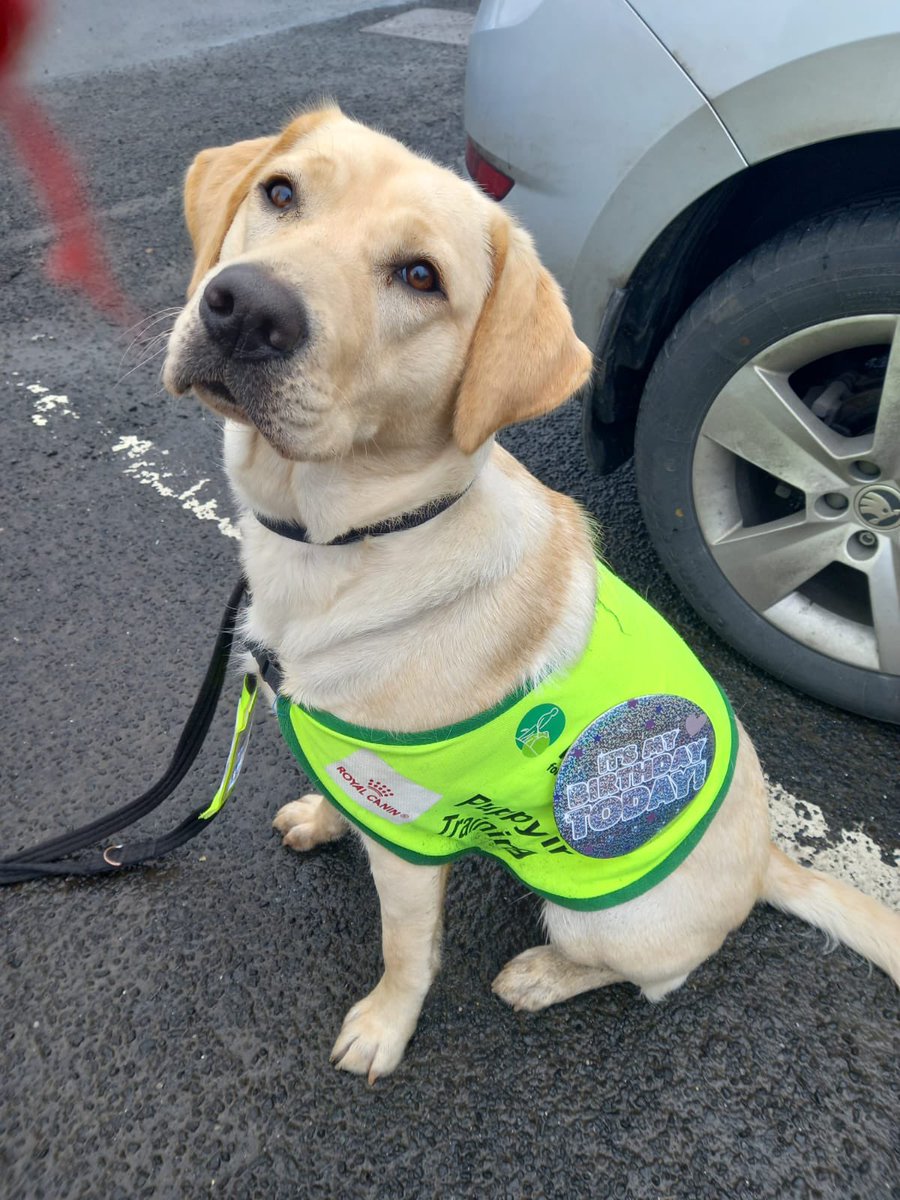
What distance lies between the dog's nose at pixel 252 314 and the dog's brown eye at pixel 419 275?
292 millimetres

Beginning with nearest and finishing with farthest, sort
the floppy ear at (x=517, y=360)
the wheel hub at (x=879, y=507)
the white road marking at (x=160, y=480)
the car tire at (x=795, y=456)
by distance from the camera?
1. the floppy ear at (x=517, y=360)
2. the car tire at (x=795, y=456)
3. the wheel hub at (x=879, y=507)
4. the white road marking at (x=160, y=480)

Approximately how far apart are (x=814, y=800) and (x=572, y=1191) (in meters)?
1.29

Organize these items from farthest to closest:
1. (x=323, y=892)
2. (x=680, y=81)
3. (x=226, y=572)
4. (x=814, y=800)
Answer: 1. (x=226, y=572)
2. (x=814, y=800)
3. (x=323, y=892)
4. (x=680, y=81)

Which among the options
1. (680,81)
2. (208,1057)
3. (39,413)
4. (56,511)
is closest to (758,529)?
(680,81)

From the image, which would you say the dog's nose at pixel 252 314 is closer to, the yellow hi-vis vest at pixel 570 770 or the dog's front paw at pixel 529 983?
the yellow hi-vis vest at pixel 570 770

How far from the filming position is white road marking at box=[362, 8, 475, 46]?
28.0 ft

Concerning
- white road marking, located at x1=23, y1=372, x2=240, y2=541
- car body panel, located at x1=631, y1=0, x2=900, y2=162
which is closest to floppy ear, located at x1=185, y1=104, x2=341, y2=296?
car body panel, located at x1=631, y1=0, x2=900, y2=162

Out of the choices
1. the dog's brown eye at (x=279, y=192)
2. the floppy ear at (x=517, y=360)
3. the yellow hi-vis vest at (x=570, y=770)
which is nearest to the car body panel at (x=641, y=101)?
the floppy ear at (x=517, y=360)

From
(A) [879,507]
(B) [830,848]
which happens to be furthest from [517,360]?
(B) [830,848]

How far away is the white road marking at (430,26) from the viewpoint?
8.52 m

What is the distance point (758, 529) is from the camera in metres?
2.52

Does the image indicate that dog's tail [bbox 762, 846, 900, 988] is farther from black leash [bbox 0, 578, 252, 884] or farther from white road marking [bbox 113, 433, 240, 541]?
white road marking [bbox 113, 433, 240, 541]

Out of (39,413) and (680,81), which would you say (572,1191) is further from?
(39,413)

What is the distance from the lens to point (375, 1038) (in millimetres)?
1917
